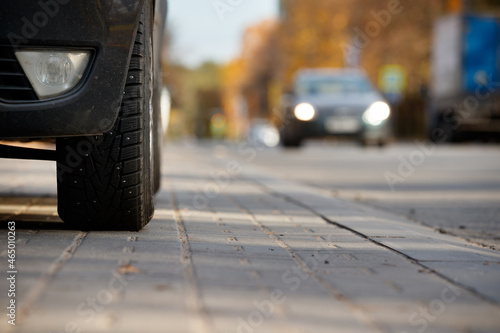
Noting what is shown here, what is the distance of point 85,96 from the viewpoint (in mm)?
3877

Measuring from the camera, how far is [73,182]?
13.7 feet

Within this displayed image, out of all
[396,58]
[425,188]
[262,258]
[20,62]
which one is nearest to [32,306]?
[262,258]

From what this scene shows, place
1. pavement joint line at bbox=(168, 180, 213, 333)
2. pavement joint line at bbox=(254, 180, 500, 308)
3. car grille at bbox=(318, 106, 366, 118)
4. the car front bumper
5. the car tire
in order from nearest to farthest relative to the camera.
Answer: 1. pavement joint line at bbox=(168, 180, 213, 333)
2. pavement joint line at bbox=(254, 180, 500, 308)
3. the car front bumper
4. the car tire
5. car grille at bbox=(318, 106, 366, 118)

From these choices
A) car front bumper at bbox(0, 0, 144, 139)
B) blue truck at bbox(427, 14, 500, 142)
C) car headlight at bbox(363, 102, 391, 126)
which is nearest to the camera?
car front bumper at bbox(0, 0, 144, 139)

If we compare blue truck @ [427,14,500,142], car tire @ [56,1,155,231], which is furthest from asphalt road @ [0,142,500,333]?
blue truck @ [427,14,500,142]

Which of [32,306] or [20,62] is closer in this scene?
[32,306]

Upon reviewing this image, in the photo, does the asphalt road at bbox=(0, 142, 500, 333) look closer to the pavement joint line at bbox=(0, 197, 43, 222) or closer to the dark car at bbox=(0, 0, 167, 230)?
the pavement joint line at bbox=(0, 197, 43, 222)

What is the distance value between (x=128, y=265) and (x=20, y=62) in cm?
114

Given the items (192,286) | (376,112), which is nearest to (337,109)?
(376,112)

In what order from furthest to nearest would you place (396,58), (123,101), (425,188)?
(396,58), (425,188), (123,101)

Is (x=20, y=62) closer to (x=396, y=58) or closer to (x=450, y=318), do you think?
(x=450, y=318)

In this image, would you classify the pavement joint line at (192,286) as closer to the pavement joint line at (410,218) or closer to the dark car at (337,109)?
the pavement joint line at (410,218)

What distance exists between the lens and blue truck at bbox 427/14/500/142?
973 inches

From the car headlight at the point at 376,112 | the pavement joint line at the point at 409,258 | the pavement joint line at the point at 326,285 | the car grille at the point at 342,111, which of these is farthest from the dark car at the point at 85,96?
the car headlight at the point at 376,112
